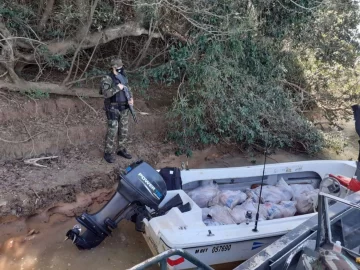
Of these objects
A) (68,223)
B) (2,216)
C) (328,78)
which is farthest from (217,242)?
(328,78)

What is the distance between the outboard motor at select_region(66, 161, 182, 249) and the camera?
406 cm

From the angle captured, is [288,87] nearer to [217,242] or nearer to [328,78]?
[328,78]

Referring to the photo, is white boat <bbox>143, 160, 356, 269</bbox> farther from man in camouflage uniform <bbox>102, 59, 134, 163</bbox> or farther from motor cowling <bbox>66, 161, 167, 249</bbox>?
man in camouflage uniform <bbox>102, 59, 134, 163</bbox>

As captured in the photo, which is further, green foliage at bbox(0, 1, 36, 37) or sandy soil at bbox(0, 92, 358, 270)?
green foliage at bbox(0, 1, 36, 37)

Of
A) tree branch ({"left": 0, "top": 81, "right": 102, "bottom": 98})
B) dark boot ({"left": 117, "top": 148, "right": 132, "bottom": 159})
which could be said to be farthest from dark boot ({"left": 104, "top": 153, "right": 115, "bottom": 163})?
tree branch ({"left": 0, "top": 81, "right": 102, "bottom": 98})

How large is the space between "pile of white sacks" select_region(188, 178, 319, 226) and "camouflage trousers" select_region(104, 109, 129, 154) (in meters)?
1.66

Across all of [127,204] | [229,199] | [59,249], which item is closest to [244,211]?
[229,199]

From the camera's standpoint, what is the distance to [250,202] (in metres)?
4.77

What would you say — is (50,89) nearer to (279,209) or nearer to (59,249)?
(59,249)

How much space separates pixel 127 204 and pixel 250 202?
1.68m

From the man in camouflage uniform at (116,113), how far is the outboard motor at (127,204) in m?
1.70

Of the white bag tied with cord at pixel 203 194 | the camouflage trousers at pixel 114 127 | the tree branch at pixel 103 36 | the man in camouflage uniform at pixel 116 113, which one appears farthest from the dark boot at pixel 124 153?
the tree branch at pixel 103 36

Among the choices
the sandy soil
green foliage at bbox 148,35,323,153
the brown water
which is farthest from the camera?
green foliage at bbox 148,35,323,153

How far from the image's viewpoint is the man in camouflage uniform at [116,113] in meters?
5.55
